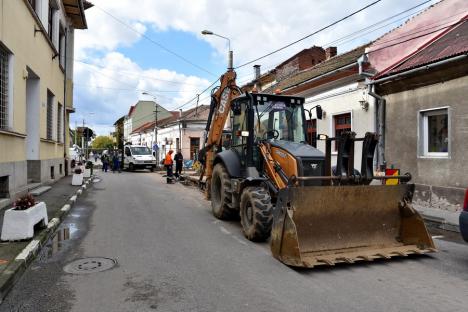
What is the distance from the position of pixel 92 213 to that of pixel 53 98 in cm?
903

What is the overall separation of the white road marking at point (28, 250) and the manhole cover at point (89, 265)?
0.57 m

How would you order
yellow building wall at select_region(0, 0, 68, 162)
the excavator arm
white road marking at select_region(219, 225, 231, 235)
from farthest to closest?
the excavator arm, yellow building wall at select_region(0, 0, 68, 162), white road marking at select_region(219, 225, 231, 235)

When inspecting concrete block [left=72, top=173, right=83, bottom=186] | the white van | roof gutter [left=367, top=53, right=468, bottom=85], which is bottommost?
concrete block [left=72, top=173, right=83, bottom=186]

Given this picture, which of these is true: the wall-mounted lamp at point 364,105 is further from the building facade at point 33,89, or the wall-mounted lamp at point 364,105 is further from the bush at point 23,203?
the bush at point 23,203

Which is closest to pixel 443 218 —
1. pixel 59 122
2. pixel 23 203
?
pixel 23 203

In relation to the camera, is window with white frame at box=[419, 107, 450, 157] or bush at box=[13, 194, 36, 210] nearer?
bush at box=[13, 194, 36, 210]

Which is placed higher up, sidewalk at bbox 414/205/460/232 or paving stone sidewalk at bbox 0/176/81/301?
paving stone sidewalk at bbox 0/176/81/301

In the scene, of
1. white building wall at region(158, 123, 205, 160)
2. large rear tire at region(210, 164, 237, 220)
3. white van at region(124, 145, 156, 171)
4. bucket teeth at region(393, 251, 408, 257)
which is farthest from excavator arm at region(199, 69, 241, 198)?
white building wall at region(158, 123, 205, 160)

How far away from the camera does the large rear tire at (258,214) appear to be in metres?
6.81

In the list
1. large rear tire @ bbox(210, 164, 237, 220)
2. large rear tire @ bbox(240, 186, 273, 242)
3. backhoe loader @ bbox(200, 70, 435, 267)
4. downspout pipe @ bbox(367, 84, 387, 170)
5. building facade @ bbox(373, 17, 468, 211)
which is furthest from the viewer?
downspout pipe @ bbox(367, 84, 387, 170)

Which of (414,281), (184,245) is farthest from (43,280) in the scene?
(414,281)

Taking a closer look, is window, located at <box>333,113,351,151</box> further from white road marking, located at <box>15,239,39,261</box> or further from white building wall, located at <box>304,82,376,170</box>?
white road marking, located at <box>15,239,39,261</box>

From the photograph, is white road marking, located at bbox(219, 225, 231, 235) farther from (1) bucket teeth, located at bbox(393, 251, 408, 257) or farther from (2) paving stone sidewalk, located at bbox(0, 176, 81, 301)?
(2) paving stone sidewalk, located at bbox(0, 176, 81, 301)

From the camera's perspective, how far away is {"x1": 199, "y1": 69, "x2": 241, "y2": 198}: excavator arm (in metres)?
10.5
